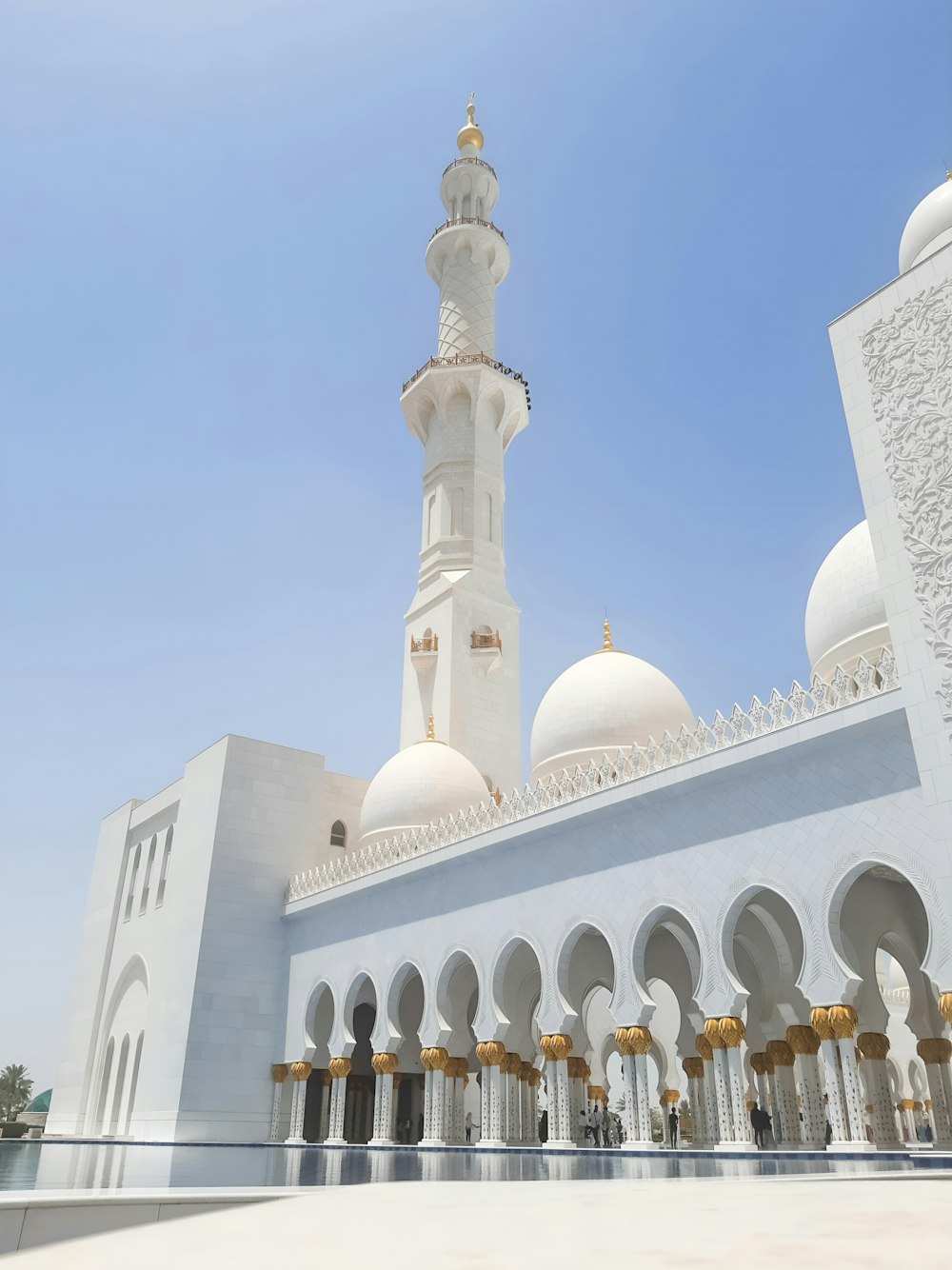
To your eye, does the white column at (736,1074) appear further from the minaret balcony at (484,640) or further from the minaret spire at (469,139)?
the minaret spire at (469,139)

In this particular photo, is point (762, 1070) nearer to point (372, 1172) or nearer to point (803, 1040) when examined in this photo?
point (803, 1040)

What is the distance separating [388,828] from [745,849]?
8005mm

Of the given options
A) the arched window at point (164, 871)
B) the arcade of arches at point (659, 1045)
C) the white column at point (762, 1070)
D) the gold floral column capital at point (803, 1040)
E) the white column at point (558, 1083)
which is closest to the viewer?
the arcade of arches at point (659, 1045)

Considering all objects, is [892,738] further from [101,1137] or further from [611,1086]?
[611,1086]

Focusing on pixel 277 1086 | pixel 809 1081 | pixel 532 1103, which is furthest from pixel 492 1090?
pixel 277 1086

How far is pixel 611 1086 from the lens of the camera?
75.0 ft

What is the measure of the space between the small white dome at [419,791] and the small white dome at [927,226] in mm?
10179

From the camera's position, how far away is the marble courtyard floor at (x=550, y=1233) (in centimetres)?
204

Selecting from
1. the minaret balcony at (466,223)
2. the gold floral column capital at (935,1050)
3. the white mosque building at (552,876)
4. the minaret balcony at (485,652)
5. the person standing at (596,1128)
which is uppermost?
the minaret balcony at (466,223)

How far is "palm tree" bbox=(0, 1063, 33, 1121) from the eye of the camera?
130 feet

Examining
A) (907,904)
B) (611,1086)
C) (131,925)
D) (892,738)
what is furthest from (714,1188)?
(611,1086)

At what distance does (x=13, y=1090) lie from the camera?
41000 mm

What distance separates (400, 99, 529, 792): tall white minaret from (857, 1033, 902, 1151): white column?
29.5 feet

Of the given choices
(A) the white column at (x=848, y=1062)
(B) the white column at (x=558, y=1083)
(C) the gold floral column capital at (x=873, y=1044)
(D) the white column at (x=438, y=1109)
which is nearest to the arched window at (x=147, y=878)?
(D) the white column at (x=438, y=1109)
